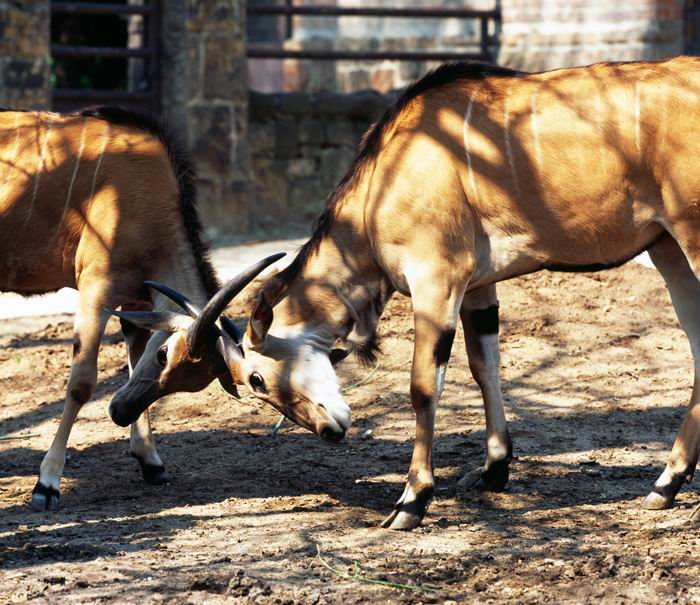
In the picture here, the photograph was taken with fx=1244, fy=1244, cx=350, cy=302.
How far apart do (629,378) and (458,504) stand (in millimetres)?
2018

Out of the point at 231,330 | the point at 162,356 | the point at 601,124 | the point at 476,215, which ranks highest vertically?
the point at 601,124

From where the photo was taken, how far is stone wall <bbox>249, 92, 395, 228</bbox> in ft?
37.8

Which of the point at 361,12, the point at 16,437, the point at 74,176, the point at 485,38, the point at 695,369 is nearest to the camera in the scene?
the point at 695,369

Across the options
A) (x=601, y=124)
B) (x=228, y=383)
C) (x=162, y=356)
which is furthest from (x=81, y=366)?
(x=601, y=124)

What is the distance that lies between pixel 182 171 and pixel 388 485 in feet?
5.30

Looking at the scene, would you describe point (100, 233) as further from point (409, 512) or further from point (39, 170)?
point (409, 512)

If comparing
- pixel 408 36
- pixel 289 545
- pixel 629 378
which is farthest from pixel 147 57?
pixel 408 36

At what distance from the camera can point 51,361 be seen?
7.08 meters

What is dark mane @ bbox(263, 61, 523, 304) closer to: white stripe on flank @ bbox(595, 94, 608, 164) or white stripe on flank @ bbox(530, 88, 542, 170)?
white stripe on flank @ bbox(530, 88, 542, 170)

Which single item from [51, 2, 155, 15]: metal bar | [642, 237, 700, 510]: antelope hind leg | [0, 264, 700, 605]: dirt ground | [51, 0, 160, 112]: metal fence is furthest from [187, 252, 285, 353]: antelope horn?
[51, 2, 155, 15]: metal bar

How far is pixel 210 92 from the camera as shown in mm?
10633

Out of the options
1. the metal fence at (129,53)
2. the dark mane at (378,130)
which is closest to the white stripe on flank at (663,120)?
the dark mane at (378,130)

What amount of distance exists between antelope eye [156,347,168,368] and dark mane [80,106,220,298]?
40cm

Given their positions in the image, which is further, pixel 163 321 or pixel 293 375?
pixel 163 321
